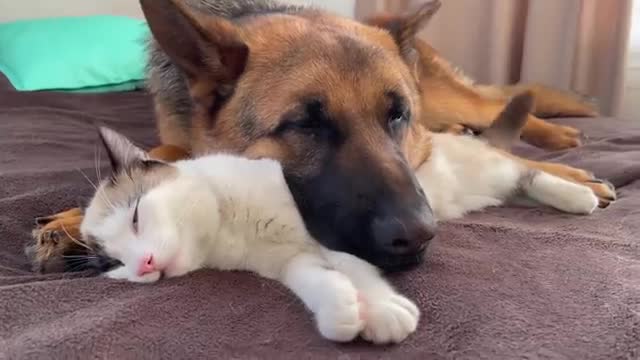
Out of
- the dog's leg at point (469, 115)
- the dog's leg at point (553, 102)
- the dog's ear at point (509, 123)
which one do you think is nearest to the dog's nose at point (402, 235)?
the dog's ear at point (509, 123)

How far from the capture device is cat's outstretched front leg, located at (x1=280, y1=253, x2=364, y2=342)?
0.79 m

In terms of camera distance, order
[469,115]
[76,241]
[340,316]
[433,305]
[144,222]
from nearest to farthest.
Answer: [340,316], [433,305], [144,222], [76,241], [469,115]

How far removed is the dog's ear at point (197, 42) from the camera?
127cm

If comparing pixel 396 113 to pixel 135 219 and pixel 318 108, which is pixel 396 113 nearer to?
pixel 318 108

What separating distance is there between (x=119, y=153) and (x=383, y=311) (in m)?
0.53

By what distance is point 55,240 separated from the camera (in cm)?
114

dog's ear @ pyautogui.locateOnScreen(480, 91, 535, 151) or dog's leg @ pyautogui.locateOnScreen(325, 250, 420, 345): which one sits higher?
dog's leg @ pyautogui.locateOnScreen(325, 250, 420, 345)

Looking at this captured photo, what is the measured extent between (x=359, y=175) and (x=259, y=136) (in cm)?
25

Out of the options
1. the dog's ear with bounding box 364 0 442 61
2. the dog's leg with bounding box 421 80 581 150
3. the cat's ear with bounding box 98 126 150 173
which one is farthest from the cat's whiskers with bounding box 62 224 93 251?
the dog's leg with bounding box 421 80 581 150

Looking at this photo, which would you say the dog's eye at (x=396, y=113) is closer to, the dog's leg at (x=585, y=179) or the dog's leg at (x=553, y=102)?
the dog's leg at (x=585, y=179)

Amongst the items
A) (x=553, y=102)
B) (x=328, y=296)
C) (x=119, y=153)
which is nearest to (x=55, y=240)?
(x=119, y=153)

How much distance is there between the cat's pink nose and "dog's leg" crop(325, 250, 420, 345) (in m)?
0.25

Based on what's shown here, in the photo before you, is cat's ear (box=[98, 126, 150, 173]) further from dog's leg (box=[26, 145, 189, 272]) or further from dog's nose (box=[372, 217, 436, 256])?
dog's nose (box=[372, 217, 436, 256])

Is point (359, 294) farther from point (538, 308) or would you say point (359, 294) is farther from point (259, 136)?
point (259, 136)
